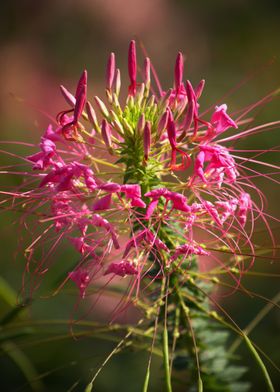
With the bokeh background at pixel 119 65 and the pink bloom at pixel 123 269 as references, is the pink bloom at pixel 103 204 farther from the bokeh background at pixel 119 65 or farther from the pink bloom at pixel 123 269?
the bokeh background at pixel 119 65

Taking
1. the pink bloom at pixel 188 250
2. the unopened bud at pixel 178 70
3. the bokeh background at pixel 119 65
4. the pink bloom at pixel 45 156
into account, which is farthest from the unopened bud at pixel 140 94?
the bokeh background at pixel 119 65

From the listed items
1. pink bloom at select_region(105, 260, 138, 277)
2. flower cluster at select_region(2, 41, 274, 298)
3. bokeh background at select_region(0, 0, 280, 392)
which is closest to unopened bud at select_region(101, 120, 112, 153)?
flower cluster at select_region(2, 41, 274, 298)

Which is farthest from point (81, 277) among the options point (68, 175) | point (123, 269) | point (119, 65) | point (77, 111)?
point (119, 65)

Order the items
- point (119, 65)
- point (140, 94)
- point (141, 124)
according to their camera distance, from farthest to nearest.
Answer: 1. point (119, 65)
2. point (140, 94)
3. point (141, 124)

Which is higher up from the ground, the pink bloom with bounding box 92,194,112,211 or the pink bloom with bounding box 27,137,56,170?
the pink bloom with bounding box 27,137,56,170

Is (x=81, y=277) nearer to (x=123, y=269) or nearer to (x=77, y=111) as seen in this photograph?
(x=123, y=269)

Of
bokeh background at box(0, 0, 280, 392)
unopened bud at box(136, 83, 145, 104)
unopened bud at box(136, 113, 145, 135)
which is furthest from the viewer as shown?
bokeh background at box(0, 0, 280, 392)

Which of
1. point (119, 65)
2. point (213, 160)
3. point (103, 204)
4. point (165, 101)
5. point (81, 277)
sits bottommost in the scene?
point (81, 277)

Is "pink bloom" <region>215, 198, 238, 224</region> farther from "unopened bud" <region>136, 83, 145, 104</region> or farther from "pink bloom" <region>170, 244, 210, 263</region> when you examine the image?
"unopened bud" <region>136, 83, 145, 104</region>

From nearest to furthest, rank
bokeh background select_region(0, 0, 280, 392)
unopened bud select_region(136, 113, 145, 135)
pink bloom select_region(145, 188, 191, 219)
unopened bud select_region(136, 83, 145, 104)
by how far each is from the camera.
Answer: pink bloom select_region(145, 188, 191, 219)
unopened bud select_region(136, 113, 145, 135)
unopened bud select_region(136, 83, 145, 104)
bokeh background select_region(0, 0, 280, 392)
